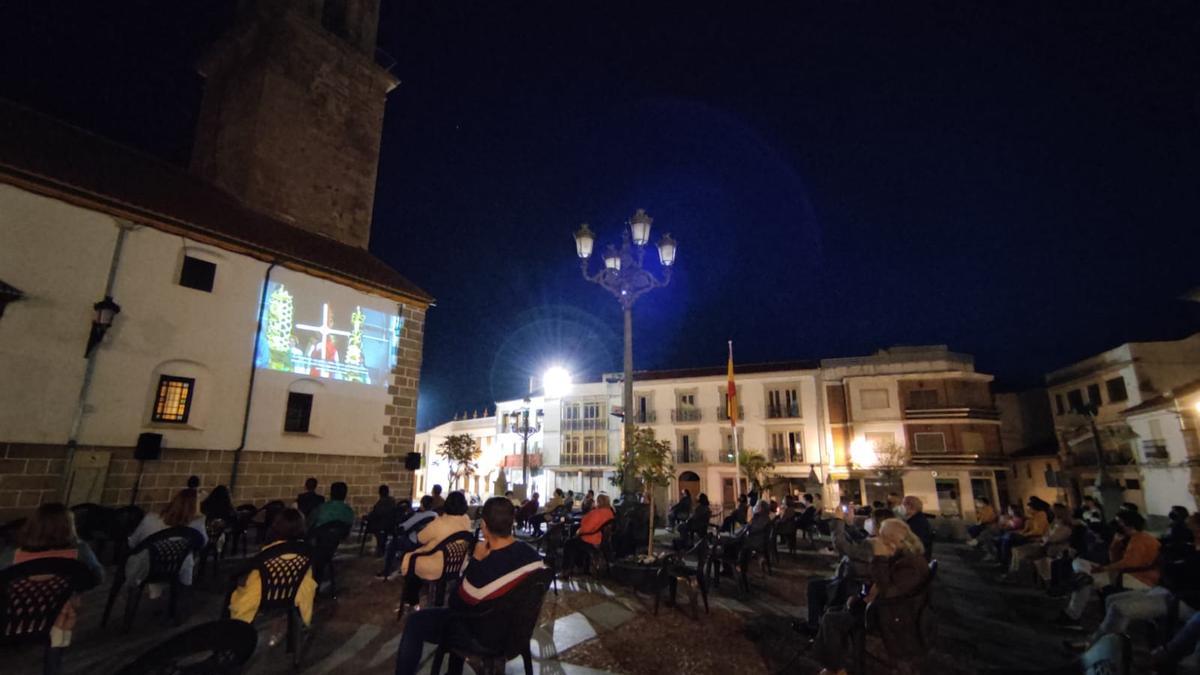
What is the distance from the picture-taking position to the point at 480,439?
51.8 metres

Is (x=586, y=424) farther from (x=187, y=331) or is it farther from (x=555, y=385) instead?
Result: (x=187, y=331)

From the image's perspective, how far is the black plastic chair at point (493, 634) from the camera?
10.6ft

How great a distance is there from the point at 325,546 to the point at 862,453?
32.3m

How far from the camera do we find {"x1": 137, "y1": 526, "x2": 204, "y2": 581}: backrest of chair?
5.18 metres

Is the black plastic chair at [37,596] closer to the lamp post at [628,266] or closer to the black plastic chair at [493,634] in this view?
the black plastic chair at [493,634]

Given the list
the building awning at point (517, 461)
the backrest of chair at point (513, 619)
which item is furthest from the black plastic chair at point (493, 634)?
the building awning at point (517, 461)

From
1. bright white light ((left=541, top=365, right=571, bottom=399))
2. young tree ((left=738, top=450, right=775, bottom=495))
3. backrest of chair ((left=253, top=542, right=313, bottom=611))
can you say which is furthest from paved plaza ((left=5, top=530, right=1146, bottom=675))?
bright white light ((left=541, top=365, right=571, bottom=399))

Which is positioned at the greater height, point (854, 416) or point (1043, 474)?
point (854, 416)

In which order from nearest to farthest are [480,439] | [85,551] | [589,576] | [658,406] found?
[85,551] < [589,576] < [658,406] < [480,439]

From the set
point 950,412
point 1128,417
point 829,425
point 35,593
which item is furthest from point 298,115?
point 1128,417

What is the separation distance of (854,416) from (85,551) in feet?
113

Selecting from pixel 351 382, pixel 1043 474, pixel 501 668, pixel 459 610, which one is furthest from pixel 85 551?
pixel 1043 474

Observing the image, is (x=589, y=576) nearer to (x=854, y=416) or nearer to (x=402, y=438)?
(x=402, y=438)

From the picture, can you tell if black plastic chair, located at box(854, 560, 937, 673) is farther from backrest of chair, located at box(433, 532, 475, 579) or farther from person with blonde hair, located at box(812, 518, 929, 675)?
backrest of chair, located at box(433, 532, 475, 579)
